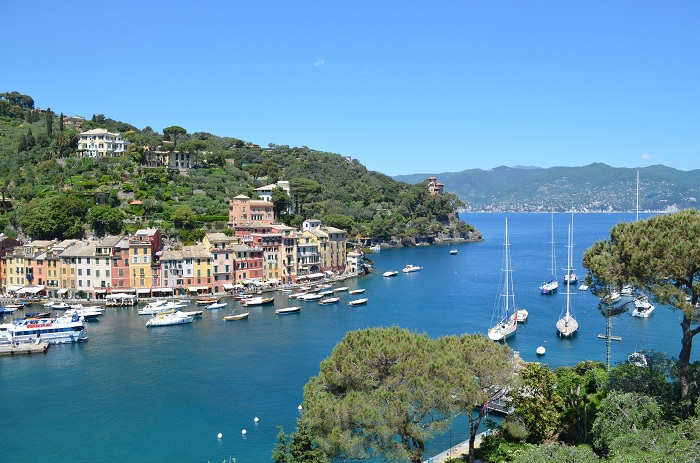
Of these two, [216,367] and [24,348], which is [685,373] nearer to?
[216,367]

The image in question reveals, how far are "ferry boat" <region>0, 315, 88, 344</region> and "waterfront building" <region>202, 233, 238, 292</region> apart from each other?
56.5 ft

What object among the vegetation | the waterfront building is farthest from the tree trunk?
the vegetation

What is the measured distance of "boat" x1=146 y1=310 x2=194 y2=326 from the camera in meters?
42.2

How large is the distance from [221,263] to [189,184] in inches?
1165

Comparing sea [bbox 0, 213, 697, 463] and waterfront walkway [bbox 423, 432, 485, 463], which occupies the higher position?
waterfront walkway [bbox 423, 432, 485, 463]

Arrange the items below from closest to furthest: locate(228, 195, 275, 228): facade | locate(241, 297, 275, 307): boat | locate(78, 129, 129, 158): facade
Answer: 1. locate(241, 297, 275, 307): boat
2. locate(228, 195, 275, 228): facade
3. locate(78, 129, 129, 158): facade

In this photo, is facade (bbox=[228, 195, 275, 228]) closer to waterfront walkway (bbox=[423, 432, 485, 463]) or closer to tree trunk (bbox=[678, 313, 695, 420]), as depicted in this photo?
waterfront walkway (bbox=[423, 432, 485, 463])

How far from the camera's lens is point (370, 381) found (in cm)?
1592

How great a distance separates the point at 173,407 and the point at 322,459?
13055mm

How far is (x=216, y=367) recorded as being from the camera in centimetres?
3219

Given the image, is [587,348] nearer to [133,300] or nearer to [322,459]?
[322,459]

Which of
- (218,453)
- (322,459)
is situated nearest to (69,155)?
(218,453)

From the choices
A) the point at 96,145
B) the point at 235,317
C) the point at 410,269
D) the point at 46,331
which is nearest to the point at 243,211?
Answer: the point at 410,269

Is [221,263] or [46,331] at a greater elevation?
[221,263]
